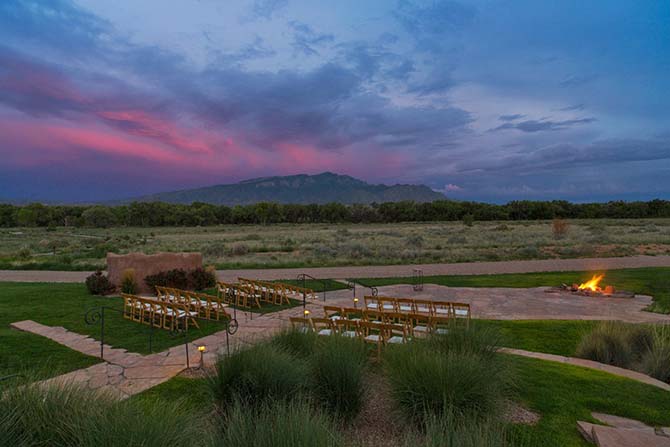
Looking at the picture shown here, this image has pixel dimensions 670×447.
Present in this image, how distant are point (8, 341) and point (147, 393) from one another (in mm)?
4690

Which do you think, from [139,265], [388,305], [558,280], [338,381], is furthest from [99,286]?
[558,280]

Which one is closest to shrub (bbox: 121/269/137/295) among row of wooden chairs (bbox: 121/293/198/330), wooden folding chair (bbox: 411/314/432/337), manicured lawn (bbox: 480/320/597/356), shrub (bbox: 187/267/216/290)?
shrub (bbox: 187/267/216/290)

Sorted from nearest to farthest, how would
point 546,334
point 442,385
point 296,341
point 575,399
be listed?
point 442,385 < point 575,399 < point 296,341 < point 546,334

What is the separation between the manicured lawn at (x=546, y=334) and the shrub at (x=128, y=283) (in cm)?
1121

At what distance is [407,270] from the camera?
2012 centimetres

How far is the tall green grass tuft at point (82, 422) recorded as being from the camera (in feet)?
9.40

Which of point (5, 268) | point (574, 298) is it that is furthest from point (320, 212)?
point (574, 298)

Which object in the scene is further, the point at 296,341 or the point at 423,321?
the point at 423,321

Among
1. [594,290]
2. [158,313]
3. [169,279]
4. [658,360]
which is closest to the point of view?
[658,360]

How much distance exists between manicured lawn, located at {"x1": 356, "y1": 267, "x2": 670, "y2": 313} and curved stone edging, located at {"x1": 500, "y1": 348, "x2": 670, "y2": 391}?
26.9 feet

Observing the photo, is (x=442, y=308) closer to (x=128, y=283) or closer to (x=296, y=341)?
(x=296, y=341)

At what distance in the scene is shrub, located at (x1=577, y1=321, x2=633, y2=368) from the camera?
7.04 m

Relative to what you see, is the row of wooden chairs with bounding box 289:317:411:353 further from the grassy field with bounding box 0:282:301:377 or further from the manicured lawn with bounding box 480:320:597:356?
the grassy field with bounding box 0:282:301:377

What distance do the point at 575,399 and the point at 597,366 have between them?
176 centimetres
